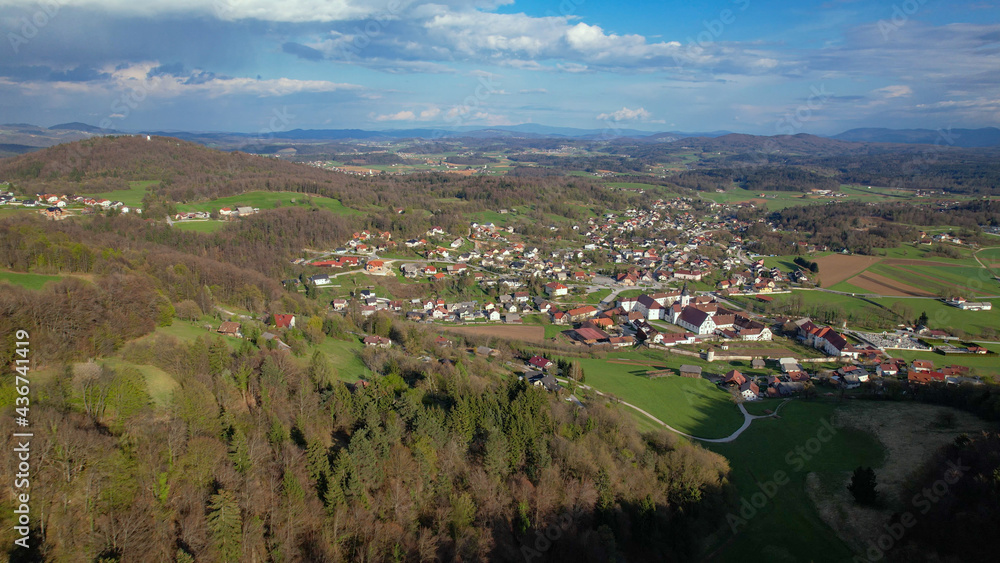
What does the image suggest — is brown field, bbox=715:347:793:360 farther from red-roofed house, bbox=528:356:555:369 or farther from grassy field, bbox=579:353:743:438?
red-roofed house, bbox=528:356:555:369

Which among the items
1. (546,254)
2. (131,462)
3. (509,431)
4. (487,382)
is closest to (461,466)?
(509,431)

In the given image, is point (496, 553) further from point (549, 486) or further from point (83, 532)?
point (83, 532)

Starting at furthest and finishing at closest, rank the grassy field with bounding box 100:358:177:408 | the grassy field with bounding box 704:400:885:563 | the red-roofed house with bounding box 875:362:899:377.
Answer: the red-roofed house with bounding box 875:362:899:377, the grassy field with bounding box 704:400:885:563, the grassy field with bounding box 100:358:177:408

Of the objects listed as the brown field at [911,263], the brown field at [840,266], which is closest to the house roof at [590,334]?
the brown field at [840,266]

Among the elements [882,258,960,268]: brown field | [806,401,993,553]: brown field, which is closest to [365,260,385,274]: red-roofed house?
[806,401,993,553]: brown field

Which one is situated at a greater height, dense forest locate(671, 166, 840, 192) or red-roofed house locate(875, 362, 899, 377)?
dense forest locate(671, 166, 840, 192)

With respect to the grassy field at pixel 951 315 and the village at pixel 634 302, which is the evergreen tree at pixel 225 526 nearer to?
the village at pixel 634 302
